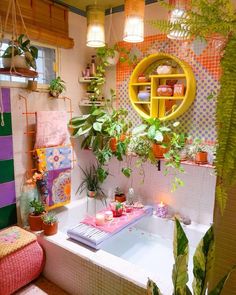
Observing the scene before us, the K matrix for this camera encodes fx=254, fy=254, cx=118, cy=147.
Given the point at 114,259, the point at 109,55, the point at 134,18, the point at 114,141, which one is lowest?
the point at 114,259

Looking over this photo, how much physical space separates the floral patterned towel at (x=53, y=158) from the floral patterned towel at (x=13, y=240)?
640 mm

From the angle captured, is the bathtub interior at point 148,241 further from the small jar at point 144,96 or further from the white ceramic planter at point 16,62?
the white ceramic planter at point 16,62

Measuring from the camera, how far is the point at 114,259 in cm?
181

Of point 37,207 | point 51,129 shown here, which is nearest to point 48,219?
point 37,207

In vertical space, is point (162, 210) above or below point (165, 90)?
below

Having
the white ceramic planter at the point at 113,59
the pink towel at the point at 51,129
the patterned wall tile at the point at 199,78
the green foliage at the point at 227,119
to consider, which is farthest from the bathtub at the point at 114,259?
the white ceramic planter at the point at 113,59

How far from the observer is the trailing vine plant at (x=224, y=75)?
71 cm

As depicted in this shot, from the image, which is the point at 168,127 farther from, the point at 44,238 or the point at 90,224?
the point at 44,238

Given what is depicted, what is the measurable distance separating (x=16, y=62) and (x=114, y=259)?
157 centimetres

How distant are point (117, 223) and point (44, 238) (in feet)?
2.14

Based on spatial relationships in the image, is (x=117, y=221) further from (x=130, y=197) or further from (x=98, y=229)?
(x=130, y=197)

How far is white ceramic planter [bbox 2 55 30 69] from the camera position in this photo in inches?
71.4

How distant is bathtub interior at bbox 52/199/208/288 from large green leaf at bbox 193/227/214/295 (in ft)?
4.41

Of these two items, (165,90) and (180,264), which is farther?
(165,90)
